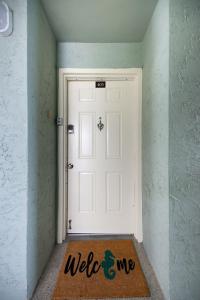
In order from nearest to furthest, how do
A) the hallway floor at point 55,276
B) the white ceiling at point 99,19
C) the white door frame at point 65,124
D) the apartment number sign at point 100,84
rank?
the hallway floor at point 55,276
the white ceiling at point 99,19
the white door frame at point 65,124
the apartment number sign at point 100,84

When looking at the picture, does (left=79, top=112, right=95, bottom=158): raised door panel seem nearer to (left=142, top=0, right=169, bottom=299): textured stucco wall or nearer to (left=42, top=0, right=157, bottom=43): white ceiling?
(left=142, top=0, right=169, bottom=299): textured stucco wall

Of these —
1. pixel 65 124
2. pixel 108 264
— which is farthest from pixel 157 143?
pixel 108 264

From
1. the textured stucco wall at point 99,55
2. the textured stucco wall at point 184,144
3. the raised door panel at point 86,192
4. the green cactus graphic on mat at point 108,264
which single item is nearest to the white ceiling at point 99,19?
the textured stucco wall at point 99,55

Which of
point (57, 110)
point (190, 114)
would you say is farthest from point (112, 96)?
point (190, 114)

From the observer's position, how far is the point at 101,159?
80.4 inches

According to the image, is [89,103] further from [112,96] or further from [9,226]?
[9,226]

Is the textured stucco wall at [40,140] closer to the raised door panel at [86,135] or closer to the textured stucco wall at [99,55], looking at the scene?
the textured stucco wall at [99,55]

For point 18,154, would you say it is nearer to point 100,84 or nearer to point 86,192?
point 86,192

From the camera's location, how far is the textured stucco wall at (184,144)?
1151mm

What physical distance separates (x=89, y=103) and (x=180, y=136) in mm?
1209

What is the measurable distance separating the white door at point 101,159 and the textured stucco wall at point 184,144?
2.85 ft

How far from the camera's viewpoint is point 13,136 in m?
1.16

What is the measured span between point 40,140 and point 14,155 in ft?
0.97

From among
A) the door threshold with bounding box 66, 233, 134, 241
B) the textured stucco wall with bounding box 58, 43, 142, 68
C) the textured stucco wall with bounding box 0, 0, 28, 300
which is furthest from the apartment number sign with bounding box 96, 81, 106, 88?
the door threshold with bounding box 66, 233, 134, 241
